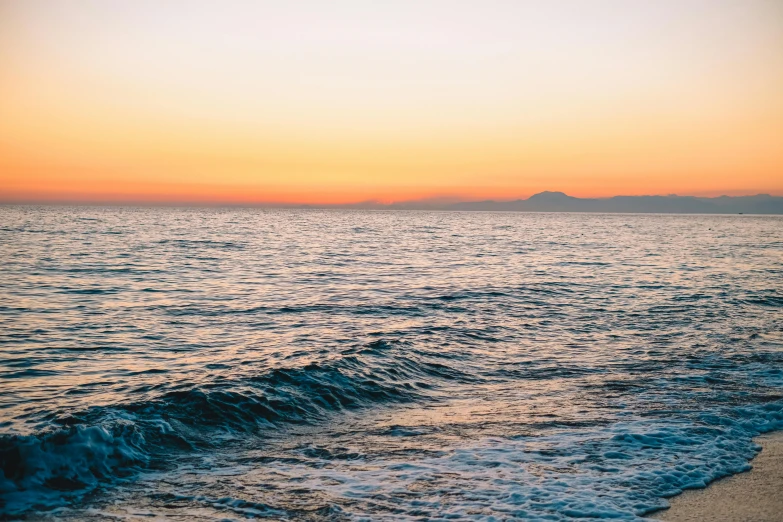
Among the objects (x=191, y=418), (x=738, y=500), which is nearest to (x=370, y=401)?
(x=191, y=418)

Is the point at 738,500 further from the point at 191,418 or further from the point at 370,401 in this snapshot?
the point at 191,418

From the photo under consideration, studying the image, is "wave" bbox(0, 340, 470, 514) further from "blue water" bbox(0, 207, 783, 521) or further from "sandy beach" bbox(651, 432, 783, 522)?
"sandy beach" bbox(651, 432, 783, 522)

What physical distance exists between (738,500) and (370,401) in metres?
6.13

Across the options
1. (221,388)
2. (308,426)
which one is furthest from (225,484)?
(221,388)

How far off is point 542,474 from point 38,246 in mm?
42853

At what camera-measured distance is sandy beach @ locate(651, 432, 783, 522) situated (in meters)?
5.90

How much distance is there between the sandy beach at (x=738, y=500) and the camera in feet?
19.4

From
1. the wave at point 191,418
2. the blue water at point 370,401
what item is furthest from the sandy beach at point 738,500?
the wave at point 191,418

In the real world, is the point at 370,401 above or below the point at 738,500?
below

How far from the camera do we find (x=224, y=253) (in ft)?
136

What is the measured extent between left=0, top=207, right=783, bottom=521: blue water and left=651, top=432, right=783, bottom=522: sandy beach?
22cm

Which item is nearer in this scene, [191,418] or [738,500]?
[738,500]

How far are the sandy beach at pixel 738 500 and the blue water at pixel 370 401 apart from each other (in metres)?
0.22

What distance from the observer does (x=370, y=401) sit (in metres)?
10.6
